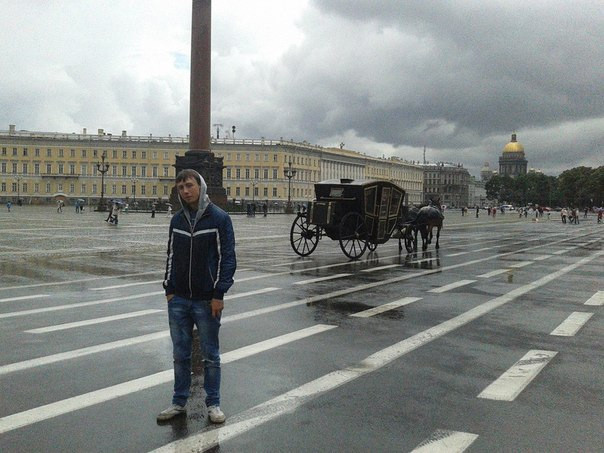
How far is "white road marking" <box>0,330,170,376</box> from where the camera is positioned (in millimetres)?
6434

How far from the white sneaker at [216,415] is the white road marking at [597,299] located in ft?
27.5

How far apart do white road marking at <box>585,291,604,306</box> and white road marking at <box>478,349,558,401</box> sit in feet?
14.6

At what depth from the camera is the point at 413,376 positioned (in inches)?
249

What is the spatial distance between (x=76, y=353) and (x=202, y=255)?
2.63 meters

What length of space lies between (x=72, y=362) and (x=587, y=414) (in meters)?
4.73

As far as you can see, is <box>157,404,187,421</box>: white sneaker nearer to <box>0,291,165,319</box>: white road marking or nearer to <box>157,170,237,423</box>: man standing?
<box>157,170,237,423</box>: man standing

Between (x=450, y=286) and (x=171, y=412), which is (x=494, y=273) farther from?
(x=171, y=412)

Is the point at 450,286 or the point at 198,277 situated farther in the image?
the point at 450,286

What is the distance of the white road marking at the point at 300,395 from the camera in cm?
464

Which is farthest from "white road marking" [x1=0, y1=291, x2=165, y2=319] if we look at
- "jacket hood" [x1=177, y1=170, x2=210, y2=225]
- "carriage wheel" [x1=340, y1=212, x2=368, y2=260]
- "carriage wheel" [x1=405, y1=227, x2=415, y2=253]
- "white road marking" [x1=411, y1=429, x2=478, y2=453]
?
"carriage wheel" [x1=405, y1=227, x2=415, y2=253]

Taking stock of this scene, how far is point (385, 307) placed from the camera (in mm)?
10422

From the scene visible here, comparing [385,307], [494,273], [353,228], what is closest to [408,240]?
[353,228]

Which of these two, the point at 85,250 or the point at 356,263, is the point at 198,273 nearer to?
the point at 356,263

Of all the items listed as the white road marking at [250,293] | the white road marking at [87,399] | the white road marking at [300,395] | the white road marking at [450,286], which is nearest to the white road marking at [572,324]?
the white road marking at [300,395]
